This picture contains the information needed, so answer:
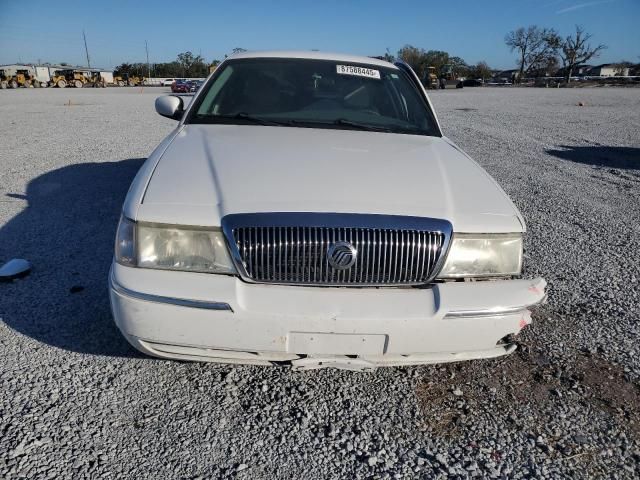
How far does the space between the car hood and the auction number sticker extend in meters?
0.95

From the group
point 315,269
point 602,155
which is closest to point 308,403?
point 315,269

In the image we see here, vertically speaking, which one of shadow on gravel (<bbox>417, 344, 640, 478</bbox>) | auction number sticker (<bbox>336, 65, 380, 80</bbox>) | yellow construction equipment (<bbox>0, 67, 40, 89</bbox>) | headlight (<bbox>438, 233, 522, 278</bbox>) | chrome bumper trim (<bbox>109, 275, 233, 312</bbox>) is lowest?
shadow on gravel (<bbox>417, 344, 640, 478</bbox>)

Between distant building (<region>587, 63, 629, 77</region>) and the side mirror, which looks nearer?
the side mirror

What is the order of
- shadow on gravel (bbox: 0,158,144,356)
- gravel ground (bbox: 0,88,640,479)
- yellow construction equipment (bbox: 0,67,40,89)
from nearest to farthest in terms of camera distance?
gravel ground (bbox: 0,88,640,479) < shadow on gravel (bbox: 0,158,144,356) < yellow construction equipment (bbox: 0,67,40,89)

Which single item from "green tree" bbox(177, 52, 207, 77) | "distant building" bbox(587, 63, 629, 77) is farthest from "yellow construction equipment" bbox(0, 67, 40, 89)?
"distant building" bbox(587, 63, 629, 77)

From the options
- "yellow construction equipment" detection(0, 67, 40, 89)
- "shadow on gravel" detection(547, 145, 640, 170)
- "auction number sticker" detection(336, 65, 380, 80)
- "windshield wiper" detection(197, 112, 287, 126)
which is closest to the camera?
"windshield wiper" detection(197, 112, 287, 126)

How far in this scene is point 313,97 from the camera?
3.39 metres

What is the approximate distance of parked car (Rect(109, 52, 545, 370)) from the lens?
6.10ft

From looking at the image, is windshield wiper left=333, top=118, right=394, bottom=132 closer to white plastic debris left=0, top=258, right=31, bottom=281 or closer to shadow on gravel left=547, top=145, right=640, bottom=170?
white plastic debris left=0, top=258, right=31, bottom=281

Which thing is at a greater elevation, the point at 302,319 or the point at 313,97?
the point at 313,97

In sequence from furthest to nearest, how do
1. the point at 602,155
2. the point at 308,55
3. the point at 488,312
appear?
the point at 602,155
the point at 308,55
the point at 488,312

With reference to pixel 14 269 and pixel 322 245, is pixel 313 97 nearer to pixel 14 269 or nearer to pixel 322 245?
pixel 322 245

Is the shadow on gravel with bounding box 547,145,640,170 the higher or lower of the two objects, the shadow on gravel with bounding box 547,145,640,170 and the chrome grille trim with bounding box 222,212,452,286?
the lower

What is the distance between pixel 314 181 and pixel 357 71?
5.90 feet
